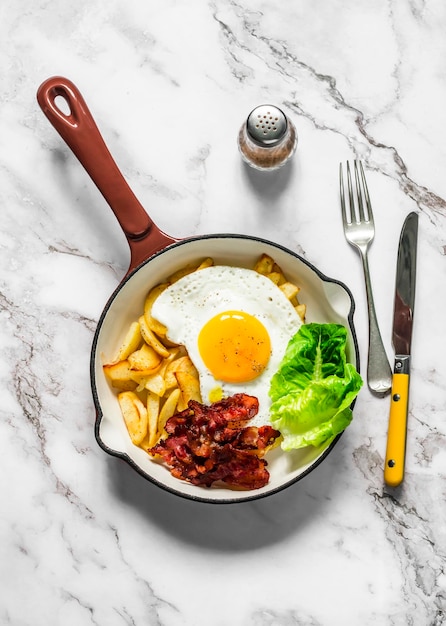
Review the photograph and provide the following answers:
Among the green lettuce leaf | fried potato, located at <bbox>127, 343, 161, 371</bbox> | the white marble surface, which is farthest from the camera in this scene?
the white marble surface

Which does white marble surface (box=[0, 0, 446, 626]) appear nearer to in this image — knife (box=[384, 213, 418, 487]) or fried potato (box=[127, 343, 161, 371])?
knife (box=[384, 213, 418, 487])

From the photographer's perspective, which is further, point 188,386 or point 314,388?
point 188,386

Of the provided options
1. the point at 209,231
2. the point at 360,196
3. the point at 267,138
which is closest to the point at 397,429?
the point at 360,196

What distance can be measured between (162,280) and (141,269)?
0.46 ft

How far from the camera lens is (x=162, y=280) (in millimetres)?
3051

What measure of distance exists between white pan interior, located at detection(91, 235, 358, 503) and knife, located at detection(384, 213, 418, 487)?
27 centimetres

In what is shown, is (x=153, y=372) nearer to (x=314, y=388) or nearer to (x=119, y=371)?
(x=119, y=371)

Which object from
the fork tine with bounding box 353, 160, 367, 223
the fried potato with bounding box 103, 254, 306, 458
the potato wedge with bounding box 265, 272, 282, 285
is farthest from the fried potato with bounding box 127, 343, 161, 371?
the fork tine with bounding box 353, 160, 367, 223

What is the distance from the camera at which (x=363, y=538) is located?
10.1ft

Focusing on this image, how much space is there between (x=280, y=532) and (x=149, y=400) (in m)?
0.73

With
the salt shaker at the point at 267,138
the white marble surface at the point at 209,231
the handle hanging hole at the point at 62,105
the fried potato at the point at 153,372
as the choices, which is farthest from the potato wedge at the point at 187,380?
the handle hanging hole at the point at 62,105

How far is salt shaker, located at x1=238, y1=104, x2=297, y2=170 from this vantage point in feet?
9.63

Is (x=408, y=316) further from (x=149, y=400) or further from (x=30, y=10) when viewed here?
(x=30, y=10)

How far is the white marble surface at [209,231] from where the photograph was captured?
307 centimetres
